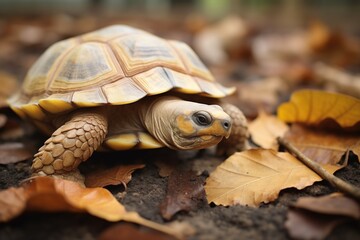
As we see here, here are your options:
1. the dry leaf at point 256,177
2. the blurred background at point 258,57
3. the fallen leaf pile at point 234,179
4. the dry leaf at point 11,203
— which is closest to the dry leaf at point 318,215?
the fallen leaf pile at point 234,179

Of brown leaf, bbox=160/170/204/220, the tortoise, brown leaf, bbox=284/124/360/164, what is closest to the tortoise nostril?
the tortoise

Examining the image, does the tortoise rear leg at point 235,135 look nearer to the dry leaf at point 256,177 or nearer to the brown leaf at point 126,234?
the dry leaf at point 256,177

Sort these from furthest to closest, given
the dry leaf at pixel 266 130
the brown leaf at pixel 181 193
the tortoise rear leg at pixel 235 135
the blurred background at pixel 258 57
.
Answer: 1. the blurred background at pixel 258 57
2. the dry leaf at pixel 266 130
3. the tortoise rear leg at pixel 235 135
4. the brown leaf at pixel 181 193

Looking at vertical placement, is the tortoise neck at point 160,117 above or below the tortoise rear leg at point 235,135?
above

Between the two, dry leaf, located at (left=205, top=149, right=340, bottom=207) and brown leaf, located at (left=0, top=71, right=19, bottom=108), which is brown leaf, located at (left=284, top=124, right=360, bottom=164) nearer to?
dry leaf, located at (left=205, top=149, right=340, bottom=207)

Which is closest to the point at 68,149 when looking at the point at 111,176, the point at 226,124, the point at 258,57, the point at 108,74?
the point at 111,176

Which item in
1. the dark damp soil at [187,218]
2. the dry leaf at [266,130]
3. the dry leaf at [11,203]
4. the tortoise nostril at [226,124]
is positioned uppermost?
the tortoise nostril at [226,124]
